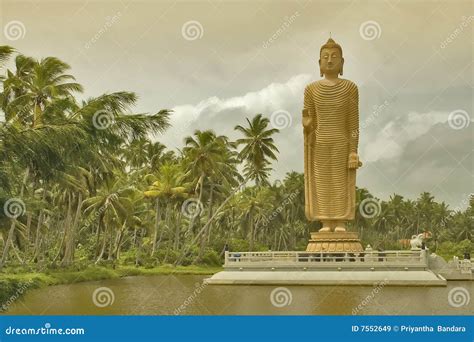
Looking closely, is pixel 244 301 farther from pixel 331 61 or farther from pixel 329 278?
pixel 331 61

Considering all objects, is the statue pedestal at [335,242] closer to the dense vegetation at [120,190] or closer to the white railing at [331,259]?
the white railing at [331,259]

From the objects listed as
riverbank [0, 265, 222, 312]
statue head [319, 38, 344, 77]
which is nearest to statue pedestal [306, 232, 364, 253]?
statue head [319, 38, 344, 77]

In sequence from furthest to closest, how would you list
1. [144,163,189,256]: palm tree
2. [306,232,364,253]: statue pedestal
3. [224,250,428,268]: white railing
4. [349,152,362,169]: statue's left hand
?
[144,163,189,256]: palm tree, [349,152,362,169]: statue's left hand, [306,232,364,253]: statue pedestal, [224,250,428,268]: white railing

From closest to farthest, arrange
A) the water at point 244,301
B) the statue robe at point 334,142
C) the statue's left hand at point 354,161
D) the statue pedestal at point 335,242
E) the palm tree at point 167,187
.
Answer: the water at point 244,301
the statue pedestal at point 335,242
the statue's left hand at point 354,161
the statue robe at point 334,142
the palm tree at point 167,187

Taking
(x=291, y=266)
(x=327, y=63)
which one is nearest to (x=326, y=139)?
(x=327, y=63)

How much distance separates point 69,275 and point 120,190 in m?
9.40

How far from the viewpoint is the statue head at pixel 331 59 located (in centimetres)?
3456

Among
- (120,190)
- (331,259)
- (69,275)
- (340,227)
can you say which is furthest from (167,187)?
(331,259)

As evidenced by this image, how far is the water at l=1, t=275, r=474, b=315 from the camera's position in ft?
66.4

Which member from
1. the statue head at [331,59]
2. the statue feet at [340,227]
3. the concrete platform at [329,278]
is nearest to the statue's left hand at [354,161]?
the statue feet at [340,227]

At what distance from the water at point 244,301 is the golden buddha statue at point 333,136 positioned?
7233 mm

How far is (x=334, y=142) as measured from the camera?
34688 mm

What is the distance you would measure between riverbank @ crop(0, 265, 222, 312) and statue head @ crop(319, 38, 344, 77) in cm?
1866

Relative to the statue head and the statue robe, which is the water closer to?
the statue robe
